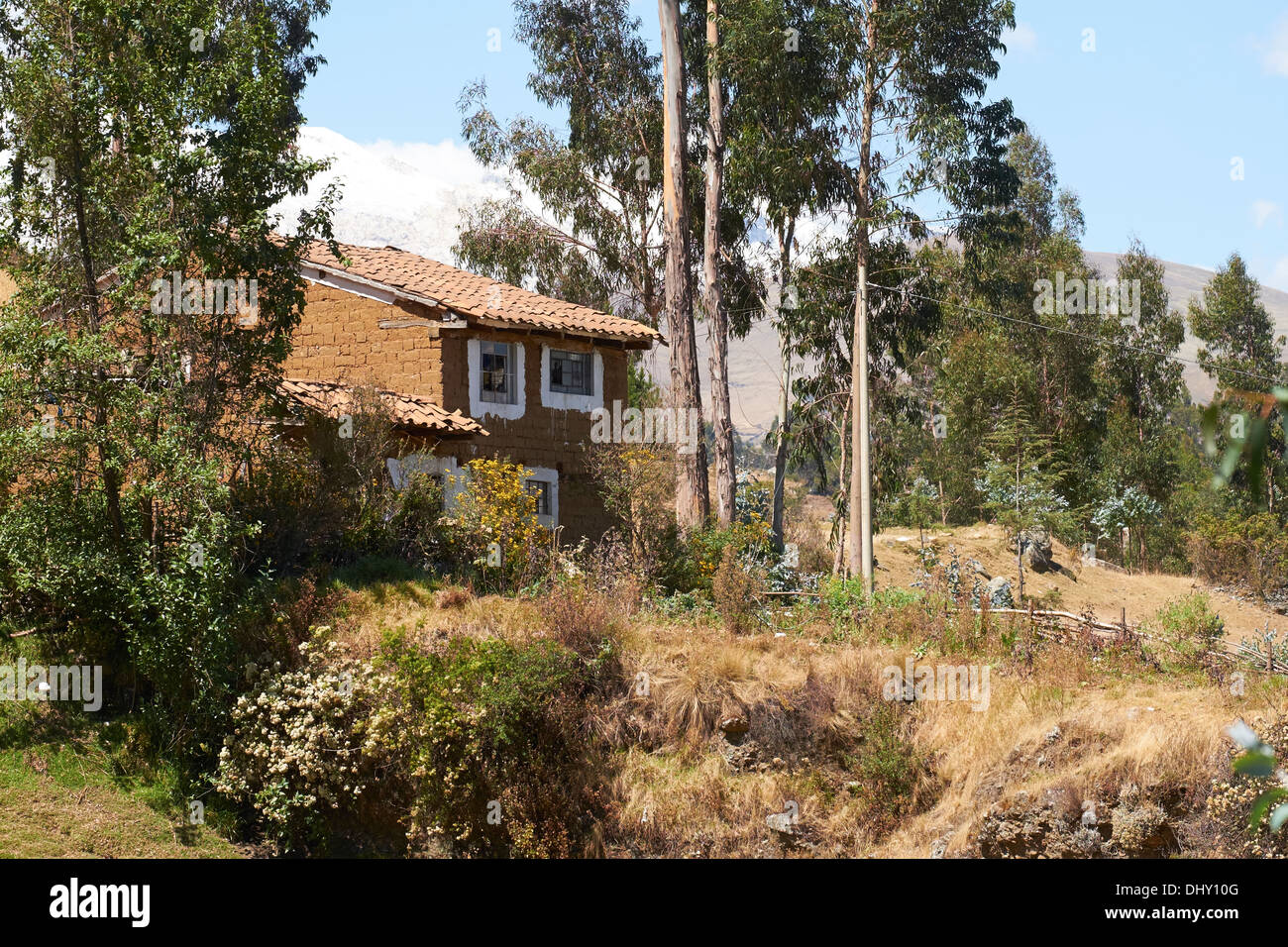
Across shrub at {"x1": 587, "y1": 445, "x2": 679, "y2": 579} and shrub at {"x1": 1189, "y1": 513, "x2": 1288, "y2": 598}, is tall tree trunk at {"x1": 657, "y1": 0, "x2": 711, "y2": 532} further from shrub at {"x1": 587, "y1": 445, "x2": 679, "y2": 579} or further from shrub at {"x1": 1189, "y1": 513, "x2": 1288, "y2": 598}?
shrub at {"x1": 1189, "y1": 513, "x2": 1288, "y2": 598}

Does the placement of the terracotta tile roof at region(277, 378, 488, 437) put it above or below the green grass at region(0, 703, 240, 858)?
above

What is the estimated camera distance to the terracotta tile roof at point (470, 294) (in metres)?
23.2

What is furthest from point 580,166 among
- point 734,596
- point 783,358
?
point 734,596

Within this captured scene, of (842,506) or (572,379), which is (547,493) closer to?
(572,379)

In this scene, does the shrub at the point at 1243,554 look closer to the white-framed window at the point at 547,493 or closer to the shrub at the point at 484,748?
the white-framed window at the point at 547,493

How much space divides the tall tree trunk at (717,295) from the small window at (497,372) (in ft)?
13.4

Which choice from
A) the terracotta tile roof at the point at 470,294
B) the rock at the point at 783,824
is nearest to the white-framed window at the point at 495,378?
the terracotta tile roof at the point at 470,294

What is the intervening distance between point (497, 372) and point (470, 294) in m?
2.01

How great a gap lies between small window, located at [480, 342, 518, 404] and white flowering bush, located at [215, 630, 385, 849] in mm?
8869

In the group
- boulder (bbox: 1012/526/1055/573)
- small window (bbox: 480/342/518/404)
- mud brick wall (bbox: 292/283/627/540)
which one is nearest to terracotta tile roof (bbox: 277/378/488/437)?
mud brick wall (bbox: 292/283/627/540)

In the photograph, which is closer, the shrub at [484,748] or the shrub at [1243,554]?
the shrub at [484,748]

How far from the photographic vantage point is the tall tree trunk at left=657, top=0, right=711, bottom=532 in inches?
927

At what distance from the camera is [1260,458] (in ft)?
5.98

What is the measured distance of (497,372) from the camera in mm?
23828
